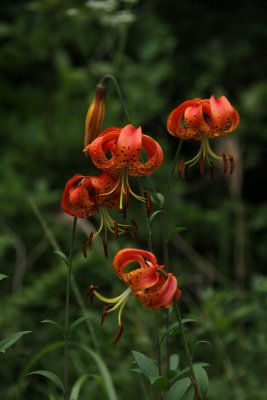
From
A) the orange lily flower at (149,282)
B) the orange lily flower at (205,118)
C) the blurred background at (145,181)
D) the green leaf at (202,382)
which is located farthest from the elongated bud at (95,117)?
the blurred background at (145,181)

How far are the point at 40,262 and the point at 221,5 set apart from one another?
5.99 feet

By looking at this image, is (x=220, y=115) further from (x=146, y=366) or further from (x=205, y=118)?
(x=146, y=366)

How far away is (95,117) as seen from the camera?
1353mm

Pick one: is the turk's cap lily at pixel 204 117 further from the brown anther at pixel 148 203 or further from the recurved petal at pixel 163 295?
the recurved petal at pixel 163 295

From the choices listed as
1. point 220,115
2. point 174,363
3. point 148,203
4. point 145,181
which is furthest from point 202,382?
point 145,181

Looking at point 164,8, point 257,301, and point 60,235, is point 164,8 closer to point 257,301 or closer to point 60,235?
point 60,235

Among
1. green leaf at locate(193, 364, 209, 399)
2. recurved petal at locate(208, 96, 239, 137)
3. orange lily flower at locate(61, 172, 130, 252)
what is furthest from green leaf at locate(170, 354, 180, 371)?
recurved petal at locate(208, 96, 239, 137)

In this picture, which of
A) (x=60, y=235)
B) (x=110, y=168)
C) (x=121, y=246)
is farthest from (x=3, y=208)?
(x=110, y=168)

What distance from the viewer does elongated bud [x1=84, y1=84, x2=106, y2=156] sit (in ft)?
4.43

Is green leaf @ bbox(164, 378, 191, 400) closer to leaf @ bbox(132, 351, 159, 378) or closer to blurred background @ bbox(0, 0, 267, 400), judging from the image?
leaf @ bbox(132, 351, 159, 378)

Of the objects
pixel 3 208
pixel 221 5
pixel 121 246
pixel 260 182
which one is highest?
pixel 221 5

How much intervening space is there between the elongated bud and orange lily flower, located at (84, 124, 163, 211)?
0.16 meters

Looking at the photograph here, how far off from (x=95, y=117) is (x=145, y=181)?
5.60 ft

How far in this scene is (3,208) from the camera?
2400mm
